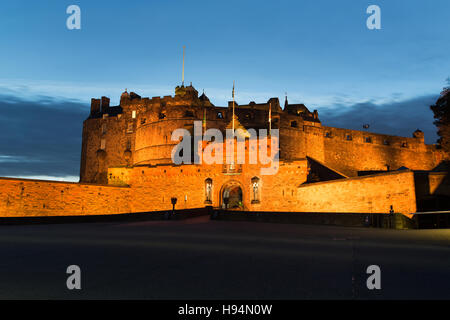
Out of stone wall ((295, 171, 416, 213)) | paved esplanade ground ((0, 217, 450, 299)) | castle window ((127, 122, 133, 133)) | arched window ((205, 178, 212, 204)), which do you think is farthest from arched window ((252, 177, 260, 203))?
castle window ((127, 122, 133, 133))

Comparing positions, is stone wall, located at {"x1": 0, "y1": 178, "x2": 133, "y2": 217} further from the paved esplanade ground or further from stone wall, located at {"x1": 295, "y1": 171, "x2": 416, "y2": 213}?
the paved esplanade ground

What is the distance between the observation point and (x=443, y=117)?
23.8 m

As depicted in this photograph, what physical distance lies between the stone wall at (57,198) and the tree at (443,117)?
2348 centimetres

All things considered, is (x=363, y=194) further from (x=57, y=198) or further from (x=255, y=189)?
(x=57, y=198)

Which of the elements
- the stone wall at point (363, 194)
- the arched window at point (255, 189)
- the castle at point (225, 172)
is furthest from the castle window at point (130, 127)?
the stone wall at point (363, 194)

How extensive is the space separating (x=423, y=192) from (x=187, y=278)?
17558mm

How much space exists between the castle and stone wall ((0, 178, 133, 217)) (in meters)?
0.06

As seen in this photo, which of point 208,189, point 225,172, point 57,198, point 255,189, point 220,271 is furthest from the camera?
point 208,189

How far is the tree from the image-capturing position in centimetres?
2352

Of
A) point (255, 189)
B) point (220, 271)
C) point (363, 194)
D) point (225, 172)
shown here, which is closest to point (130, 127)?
point (225, 172)

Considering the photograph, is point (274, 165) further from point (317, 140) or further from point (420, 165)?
point (420, 165)

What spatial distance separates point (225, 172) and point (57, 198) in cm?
1153

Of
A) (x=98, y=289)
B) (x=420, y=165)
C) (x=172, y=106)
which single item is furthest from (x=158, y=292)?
(x=420, y=165)

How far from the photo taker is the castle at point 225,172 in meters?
18.8
